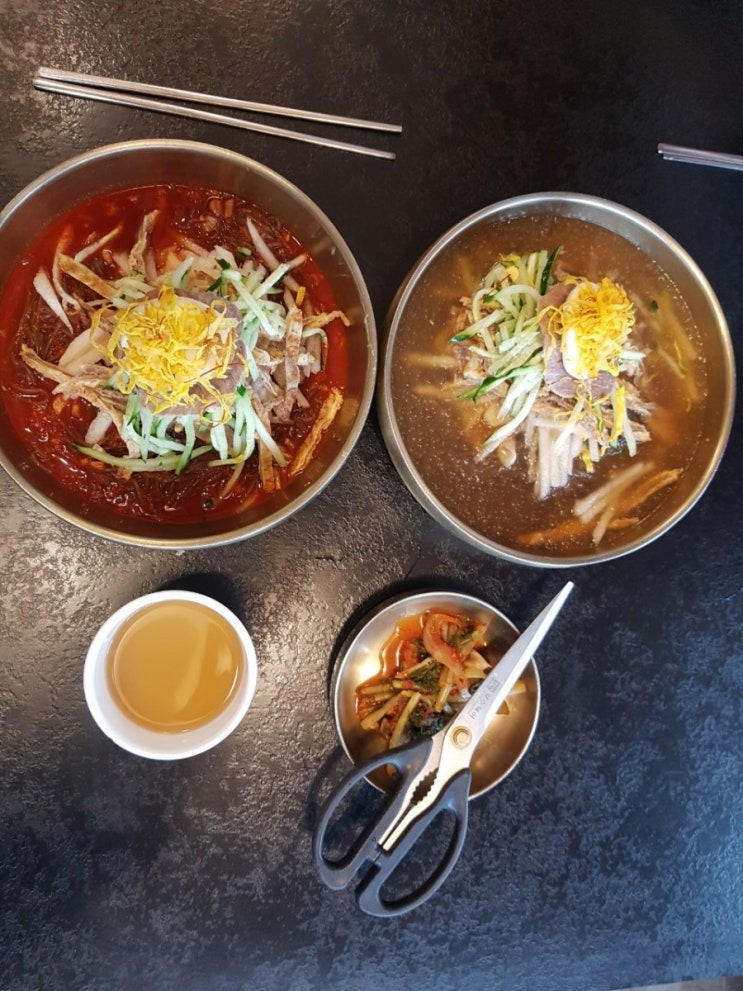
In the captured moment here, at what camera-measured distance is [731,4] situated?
2342 mm

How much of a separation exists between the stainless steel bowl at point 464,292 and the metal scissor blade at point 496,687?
195 mm

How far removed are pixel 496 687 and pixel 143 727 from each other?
0.88m

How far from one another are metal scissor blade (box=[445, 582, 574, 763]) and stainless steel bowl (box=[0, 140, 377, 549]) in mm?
676

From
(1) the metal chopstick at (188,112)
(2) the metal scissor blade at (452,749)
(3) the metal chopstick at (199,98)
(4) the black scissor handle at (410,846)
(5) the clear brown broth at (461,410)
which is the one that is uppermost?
(3) the metal chopstick at (199,98)

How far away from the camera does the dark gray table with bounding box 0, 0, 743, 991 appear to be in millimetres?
1984

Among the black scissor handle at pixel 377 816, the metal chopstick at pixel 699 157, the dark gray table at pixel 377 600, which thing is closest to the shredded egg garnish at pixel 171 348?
the dark gray table at pixel 377 600

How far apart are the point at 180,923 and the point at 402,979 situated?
0.61m

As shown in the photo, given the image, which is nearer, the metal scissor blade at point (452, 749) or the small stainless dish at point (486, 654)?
the metal scissor blade at point (452, 749)

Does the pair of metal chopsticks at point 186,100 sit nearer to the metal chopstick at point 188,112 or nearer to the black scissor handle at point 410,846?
the metal chopstick at point 188,112

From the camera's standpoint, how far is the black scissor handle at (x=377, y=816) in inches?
70.6

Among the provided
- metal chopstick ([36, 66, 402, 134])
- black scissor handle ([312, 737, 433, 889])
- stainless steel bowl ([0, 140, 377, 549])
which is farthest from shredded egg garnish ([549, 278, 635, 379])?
black scissor handle ([312, 737, 433, 889])

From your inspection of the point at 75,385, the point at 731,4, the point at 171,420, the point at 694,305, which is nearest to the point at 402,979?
the point at 171,420

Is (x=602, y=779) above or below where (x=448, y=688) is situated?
below

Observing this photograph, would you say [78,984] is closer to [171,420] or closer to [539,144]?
[171,420]
